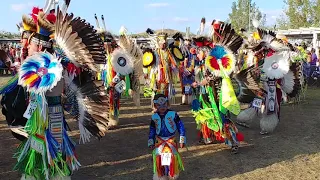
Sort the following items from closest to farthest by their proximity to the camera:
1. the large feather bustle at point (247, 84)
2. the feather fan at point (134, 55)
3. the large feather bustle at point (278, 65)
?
the large feather bustle at point (247, 84), the large feather bustle at point (278, 65), the feather fan at point (134, 55)

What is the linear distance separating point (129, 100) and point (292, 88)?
507 centimetres

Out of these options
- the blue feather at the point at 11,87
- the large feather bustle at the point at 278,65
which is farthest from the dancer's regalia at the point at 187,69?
the blue feather at the point at 11,87

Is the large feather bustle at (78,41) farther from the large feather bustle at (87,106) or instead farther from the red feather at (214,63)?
the red feather at (214,63)

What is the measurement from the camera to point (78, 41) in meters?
3.43

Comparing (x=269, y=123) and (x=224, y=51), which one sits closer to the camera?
(x=224, y=51)

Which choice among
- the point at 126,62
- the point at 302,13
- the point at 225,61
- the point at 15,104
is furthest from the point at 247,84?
the point at 302,13

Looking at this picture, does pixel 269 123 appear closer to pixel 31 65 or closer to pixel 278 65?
pixel 278 65

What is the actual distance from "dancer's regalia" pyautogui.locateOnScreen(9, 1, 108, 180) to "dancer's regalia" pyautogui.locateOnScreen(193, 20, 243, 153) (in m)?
2.03

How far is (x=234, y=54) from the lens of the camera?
213 inches

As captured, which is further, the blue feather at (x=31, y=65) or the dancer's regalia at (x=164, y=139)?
the dancer's regalia at (x=164, y=139)

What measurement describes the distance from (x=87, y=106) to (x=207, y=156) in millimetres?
2280

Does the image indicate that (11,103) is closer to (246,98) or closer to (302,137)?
(246,98)

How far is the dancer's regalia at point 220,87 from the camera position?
5.34 metres

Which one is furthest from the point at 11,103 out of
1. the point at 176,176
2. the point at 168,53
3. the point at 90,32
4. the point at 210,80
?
the point at 168,53
